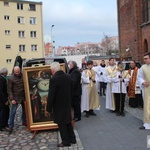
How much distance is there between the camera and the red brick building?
62.8ft

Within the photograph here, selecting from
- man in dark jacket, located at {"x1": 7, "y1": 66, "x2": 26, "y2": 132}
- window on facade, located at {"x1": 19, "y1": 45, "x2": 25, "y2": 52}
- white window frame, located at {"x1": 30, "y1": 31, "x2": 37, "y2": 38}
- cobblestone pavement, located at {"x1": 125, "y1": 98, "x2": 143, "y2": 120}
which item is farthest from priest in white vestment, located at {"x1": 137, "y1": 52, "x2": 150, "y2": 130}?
white window frame, located at {"x1": 30, "y1": 31, "x2": 37, "y2": 38}

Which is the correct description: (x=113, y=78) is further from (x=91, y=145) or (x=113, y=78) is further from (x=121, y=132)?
(x=91, y=145)

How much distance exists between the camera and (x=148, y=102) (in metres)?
7.45

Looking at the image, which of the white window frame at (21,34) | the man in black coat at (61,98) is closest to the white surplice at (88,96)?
the man in black coat at (61,98)

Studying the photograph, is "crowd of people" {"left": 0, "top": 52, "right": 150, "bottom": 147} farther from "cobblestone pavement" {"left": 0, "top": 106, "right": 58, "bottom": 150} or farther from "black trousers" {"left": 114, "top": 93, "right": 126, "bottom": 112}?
"cobblestone pavement" {"left": 0, "top": 106, "right": 58, "bottom": 150}

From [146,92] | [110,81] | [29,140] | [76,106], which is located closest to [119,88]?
[110,81]

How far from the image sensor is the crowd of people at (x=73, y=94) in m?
5.99

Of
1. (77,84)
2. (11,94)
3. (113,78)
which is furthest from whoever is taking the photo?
(113,78)

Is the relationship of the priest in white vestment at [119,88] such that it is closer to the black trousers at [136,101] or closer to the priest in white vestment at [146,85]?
the black trousers at [136,101]

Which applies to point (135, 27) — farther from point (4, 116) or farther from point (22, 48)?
point (22, 48)

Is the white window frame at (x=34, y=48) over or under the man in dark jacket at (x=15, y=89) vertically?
over

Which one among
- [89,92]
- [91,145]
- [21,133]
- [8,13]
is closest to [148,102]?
[91,145]

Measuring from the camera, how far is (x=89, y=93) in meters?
9.76

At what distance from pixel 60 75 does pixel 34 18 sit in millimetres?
57888
